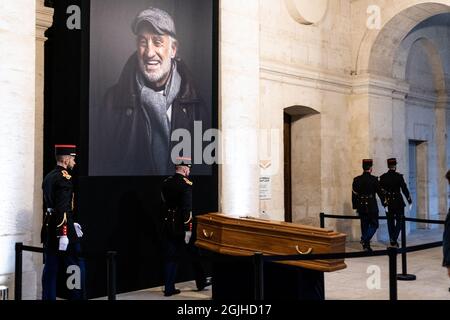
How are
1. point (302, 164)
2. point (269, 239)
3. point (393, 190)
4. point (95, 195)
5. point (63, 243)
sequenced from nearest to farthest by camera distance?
point (269, 239) → point (63, 243) → point (95, 195) → point (393, 190) → point (302, 164)

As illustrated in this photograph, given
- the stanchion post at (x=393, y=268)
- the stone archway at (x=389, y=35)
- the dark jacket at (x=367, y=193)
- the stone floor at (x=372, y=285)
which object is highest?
the stone archway at (x=389, y=35)

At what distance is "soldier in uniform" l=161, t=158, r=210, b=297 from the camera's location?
23.5 feet

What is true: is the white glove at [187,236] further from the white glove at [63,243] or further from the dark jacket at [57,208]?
the white glove at [63,243]

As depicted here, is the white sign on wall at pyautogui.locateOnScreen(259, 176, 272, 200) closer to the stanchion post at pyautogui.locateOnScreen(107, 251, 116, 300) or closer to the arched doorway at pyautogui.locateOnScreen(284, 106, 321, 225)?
the arched doorway at pyautogui.locateOnScreen(284, 106, 321, 225)

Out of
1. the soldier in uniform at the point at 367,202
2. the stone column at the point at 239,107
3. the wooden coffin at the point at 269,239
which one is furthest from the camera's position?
the soldier in uniform at the point at 367,202

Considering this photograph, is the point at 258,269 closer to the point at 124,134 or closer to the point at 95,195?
the point at 95,195

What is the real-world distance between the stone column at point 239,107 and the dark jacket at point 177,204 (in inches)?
72.3

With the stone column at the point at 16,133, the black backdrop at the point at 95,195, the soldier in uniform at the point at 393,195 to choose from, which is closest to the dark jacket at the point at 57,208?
the stone column at the point at 16,133

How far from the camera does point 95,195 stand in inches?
273

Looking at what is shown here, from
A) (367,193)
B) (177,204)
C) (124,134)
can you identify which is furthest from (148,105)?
(367,193)

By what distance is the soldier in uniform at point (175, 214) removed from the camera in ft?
23.5

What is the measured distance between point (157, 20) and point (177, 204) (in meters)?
2.57

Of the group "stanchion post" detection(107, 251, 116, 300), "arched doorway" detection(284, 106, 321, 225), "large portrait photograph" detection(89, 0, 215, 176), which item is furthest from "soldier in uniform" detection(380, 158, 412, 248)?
"stanchion post" detection(107, 251, 116, 300)
